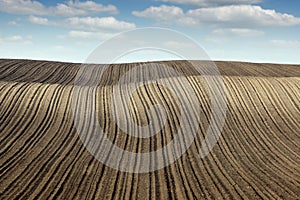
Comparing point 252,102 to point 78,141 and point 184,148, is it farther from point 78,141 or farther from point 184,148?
point 78,141

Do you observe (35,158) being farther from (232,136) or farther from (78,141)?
(232,136)

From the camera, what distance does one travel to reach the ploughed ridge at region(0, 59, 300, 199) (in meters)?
15.6

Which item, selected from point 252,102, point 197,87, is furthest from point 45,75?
point 252,102

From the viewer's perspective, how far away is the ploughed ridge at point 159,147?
15594 mm

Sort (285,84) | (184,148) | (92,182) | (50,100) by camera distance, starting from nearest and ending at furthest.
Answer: (92,182) < (184,148) < (50,100) < (285,84)

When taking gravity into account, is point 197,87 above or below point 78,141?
above

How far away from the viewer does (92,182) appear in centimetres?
1625

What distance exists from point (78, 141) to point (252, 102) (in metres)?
12.7

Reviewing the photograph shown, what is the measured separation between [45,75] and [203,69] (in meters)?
15.1

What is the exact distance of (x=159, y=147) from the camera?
68.7 ft

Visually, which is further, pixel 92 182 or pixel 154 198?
pixel 92 182

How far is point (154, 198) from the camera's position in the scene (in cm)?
1462

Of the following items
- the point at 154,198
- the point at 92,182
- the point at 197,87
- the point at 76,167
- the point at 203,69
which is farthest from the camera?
the point at 203,69

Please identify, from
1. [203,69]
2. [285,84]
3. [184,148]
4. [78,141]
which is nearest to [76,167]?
[78,141]
